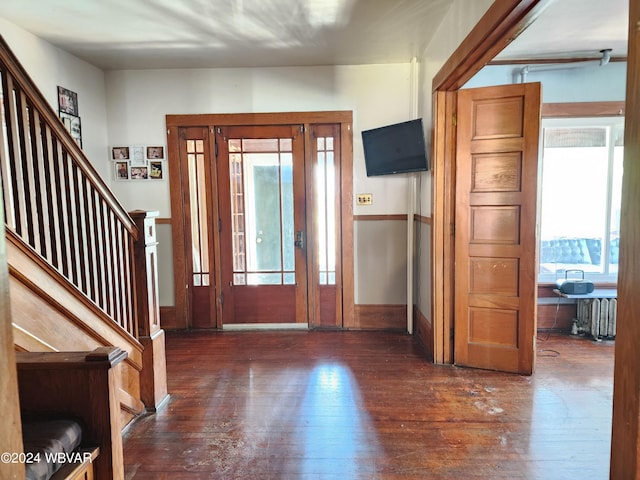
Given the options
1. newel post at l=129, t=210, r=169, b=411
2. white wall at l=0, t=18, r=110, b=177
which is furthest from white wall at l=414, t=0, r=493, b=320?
white wall at l=0, t=18, r=110, b=177

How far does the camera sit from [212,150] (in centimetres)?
400

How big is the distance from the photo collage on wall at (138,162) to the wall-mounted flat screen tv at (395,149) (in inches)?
81.9

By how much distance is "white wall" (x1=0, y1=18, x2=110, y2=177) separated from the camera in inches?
118

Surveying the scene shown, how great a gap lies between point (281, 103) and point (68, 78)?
6.16 ft

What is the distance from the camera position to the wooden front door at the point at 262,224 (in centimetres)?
400

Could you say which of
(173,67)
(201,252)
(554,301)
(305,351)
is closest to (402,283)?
(305,351)

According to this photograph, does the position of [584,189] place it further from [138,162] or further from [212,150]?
[138,162]

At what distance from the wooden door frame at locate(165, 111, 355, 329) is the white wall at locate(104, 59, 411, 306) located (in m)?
0.07

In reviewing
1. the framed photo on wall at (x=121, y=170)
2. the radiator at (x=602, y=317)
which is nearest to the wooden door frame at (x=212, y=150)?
the framed photo on wall at (x=121, y=170)

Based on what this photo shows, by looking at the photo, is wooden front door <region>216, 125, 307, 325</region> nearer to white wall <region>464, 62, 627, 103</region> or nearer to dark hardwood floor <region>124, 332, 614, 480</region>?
dark hardwood floor <region>124, 332, 614, 480</region>

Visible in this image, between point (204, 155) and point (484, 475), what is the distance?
138 inches

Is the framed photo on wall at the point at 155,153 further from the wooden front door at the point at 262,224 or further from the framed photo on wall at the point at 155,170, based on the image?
the wooden front door at the point at 262,224

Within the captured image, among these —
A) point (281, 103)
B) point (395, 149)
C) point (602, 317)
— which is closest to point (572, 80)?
point (395, 149)

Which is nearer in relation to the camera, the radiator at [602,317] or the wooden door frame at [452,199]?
the wooden door frame at [452,199]
